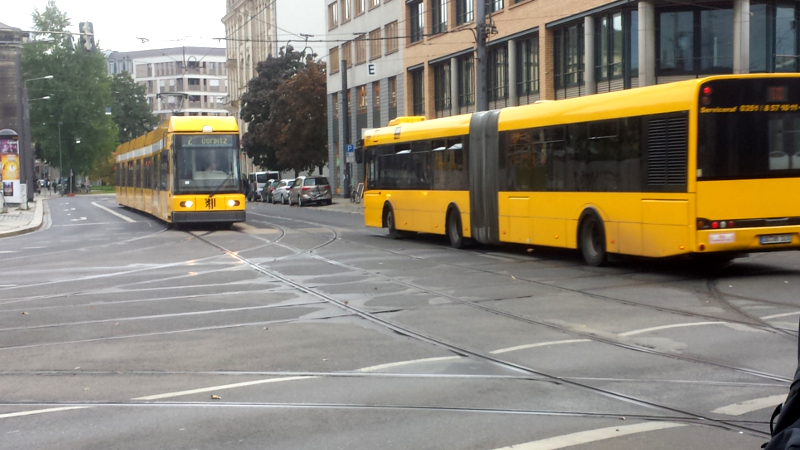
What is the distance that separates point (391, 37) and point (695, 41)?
80.2 ft

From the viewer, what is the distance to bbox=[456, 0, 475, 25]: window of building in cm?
4325

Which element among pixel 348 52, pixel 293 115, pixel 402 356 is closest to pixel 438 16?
pixel 348 52

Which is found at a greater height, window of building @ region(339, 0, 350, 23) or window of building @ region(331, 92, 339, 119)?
window of building @ region(339, 0, 350, 23)

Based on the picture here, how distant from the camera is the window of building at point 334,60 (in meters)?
63.7

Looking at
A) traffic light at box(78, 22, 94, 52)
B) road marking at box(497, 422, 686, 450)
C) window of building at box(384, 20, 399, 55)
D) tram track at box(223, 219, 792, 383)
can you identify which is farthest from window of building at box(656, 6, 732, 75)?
road marking at box(497, 422, 686, 450)

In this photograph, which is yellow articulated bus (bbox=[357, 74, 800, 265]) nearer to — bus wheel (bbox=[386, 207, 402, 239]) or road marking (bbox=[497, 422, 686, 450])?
bus wheel (bbox=[386, 207, 402, 239])

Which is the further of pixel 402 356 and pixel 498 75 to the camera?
pixel 498 75

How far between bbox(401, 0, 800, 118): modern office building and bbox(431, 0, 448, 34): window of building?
153cm

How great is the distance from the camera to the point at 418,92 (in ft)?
169

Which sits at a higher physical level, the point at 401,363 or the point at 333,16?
the point at 333,16

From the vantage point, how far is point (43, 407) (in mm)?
6613

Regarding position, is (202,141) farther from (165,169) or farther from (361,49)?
(361,49)

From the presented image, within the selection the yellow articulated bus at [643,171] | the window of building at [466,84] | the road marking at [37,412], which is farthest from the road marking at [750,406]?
the window of building at [466,84]

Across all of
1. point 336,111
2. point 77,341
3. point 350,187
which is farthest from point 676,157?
point 336,111
